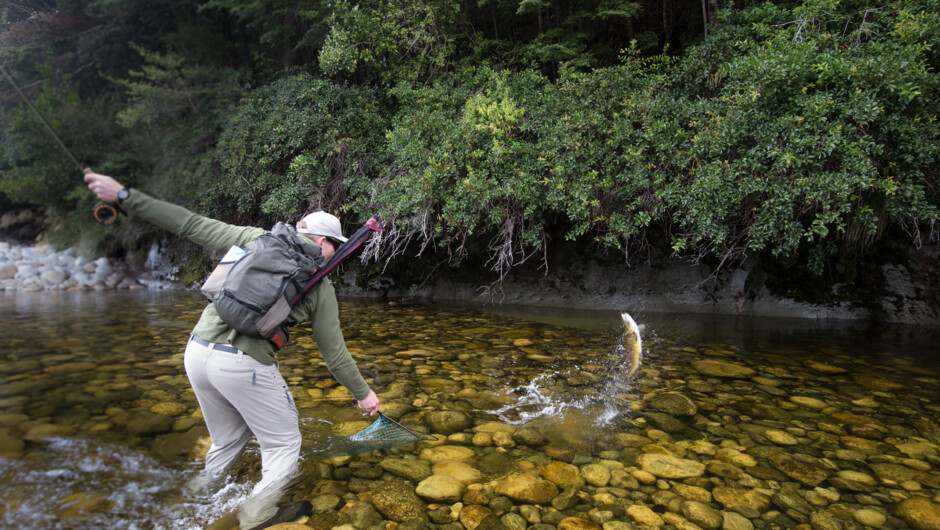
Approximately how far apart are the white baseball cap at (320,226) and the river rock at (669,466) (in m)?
2.50

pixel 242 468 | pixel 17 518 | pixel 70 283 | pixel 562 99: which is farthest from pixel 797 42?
pixel 70 283

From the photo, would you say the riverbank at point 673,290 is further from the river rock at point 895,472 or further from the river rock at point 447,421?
the river rock at point 895,472

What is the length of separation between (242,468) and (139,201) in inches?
76.2

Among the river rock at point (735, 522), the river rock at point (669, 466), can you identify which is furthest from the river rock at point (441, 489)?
the river rock at point (735, 522)

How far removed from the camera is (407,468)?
3.36 metres

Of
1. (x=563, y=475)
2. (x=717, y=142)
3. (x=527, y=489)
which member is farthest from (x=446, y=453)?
(x=717, y=142)

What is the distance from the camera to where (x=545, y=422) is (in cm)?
410

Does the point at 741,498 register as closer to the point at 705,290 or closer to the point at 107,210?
the point at 107,210

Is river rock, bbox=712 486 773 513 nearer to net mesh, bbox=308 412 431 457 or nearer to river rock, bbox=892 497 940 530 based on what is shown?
river rock, bbox=892 497 940 530

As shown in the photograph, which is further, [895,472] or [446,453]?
[446,453]

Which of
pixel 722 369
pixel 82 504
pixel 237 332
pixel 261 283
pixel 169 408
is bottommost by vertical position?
pixel 82 504

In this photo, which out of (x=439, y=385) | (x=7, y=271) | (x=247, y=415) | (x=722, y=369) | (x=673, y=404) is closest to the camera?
(x=247, y=415)

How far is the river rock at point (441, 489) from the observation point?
118 inches

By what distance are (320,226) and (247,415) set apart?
3.77ft
